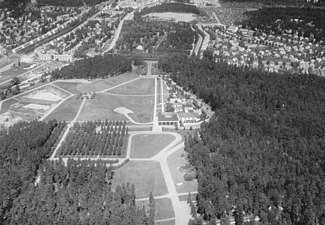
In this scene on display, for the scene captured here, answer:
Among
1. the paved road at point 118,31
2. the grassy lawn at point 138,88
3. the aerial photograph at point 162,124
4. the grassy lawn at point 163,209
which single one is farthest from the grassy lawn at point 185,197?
the paved road at point 118,31

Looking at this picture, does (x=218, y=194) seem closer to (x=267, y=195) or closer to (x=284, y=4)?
(x=267, y=195)

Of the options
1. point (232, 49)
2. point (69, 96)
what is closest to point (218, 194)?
point (69, 96)

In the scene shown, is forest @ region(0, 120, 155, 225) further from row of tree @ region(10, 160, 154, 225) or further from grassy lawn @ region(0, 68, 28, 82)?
grassy lawn @ region(0, 68, 28, 82)

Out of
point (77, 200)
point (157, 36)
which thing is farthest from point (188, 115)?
point (157, 36)

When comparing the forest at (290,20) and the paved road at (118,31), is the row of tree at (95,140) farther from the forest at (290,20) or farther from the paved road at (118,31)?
the forest at (290,20)

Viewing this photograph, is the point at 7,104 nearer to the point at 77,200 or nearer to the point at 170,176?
the point at 77,200

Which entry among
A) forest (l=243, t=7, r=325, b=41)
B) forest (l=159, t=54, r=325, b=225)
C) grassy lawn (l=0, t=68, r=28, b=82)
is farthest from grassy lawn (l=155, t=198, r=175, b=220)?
forest (l=243, t=7, r=325, b=41)
